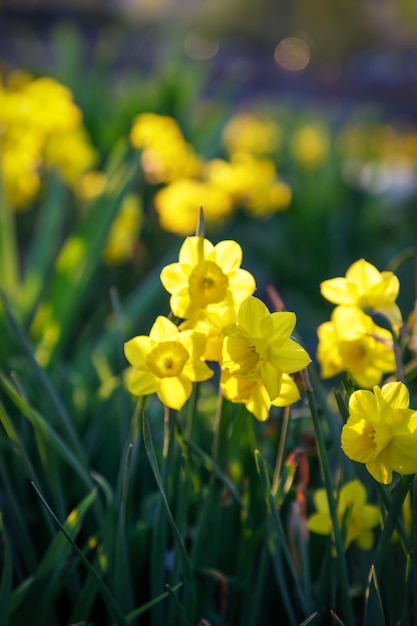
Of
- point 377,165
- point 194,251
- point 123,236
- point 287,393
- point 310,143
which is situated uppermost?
point 194,251

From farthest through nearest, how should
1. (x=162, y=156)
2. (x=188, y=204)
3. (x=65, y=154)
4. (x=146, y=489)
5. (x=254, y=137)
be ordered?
(x=254, y=137) < (x=162, y=156) < (x=65, y=154) < (x=188, y=204) < (x=146, y=489)

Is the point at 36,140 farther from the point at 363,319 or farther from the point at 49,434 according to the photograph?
the point at 363,319

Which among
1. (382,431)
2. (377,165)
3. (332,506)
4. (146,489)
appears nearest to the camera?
(382,431)

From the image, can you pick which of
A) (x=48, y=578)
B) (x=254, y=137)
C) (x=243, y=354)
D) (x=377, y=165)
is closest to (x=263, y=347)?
(x=243, y=354)

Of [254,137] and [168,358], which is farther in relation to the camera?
[254,137]

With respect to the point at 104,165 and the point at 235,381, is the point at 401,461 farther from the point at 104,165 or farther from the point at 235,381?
the point at 104,165

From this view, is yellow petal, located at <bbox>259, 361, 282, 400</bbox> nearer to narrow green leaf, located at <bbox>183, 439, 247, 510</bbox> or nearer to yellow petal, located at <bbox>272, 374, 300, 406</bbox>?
yellow petal, located at <bbox>272, 374, 300, 406</bbox>

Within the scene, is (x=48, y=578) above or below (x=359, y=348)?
below
